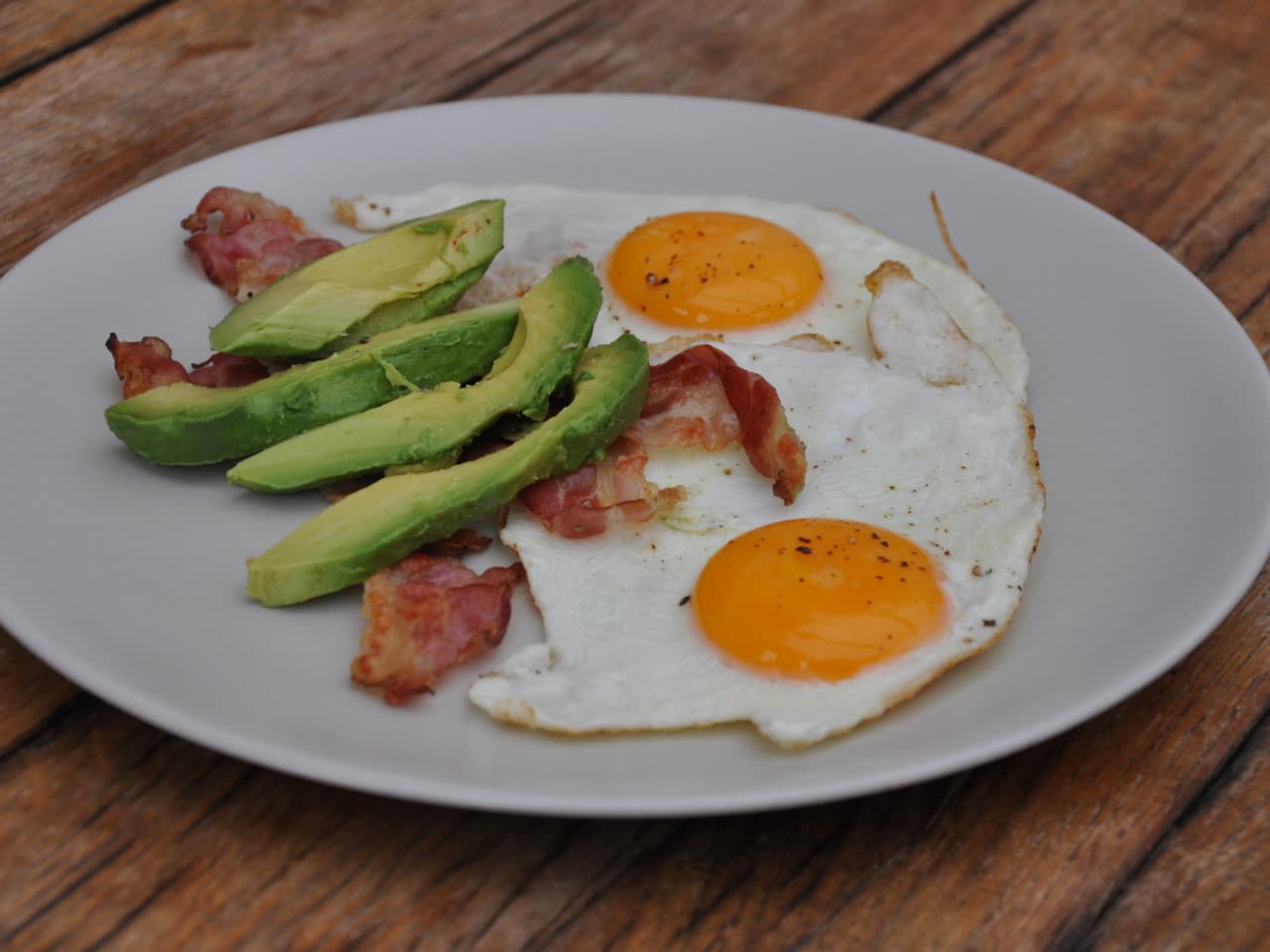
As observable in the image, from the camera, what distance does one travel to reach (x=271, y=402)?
8.70ft

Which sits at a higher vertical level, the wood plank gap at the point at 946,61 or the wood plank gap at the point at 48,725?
the wood plank gap at the point at 48,725

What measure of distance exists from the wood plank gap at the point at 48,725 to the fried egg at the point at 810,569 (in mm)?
649

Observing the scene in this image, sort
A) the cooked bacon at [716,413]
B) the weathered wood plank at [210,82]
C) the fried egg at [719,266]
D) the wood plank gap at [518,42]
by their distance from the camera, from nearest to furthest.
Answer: the cooked bacon at [716,413], the fried egg at [719,266], the weathered wood plank at [210,82], the wood plank gap at [518,42]

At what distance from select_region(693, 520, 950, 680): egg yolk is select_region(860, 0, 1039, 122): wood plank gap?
2.26 m

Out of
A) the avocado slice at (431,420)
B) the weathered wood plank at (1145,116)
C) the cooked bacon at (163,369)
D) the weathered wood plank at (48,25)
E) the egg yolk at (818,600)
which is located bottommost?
the weathered wood plank at (1145,116)

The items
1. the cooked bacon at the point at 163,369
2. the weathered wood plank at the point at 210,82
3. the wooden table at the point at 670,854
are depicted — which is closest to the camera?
the wooden table at the point at 670,854

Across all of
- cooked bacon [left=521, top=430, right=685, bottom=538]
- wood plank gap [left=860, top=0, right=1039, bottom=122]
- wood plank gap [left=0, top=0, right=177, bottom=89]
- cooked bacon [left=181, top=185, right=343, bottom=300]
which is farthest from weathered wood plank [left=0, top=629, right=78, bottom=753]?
wood plank gap [left=860, top=0, right=1039, bottom=122]

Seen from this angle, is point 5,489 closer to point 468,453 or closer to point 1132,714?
point 468,453

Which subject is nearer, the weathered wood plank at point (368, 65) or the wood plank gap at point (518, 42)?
the weathered wood plank at point (368, 65)

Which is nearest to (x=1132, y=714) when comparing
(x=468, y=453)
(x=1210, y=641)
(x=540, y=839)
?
(x=1210, y=641)

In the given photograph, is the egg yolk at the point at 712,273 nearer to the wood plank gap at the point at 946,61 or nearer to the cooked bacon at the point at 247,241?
the cooked bacon at the point at 247,241

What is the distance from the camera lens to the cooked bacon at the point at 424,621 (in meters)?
2.28

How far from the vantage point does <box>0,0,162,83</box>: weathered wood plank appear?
4301 millimetres

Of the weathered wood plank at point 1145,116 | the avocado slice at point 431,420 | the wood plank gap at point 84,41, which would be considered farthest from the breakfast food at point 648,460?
the wood plank gap at point 84,41
